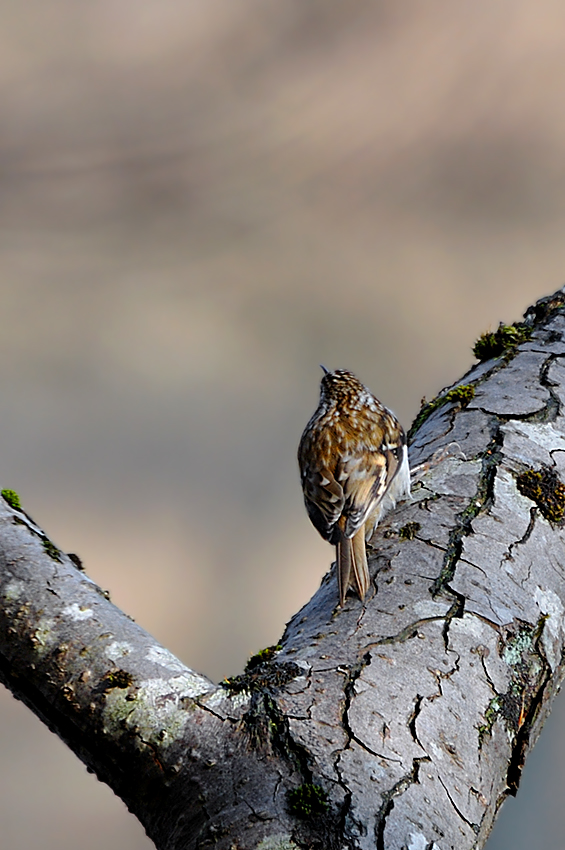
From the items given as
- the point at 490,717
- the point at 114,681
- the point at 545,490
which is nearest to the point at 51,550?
the point at 114,681

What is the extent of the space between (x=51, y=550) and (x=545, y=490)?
1.45 metres

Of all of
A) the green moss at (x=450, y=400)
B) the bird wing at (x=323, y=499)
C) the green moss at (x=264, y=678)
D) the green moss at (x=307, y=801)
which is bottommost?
the green moss at (x=307, y=801)

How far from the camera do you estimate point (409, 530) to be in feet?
7.57

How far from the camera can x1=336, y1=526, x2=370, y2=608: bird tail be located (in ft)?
6.82

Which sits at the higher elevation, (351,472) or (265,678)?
(351,472)

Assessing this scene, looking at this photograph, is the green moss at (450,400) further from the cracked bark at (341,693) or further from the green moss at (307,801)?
the green moss at (307,801)

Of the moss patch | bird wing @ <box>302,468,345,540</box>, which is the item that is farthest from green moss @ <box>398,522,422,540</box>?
the moss patch

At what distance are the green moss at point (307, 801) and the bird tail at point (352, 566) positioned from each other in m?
0.62

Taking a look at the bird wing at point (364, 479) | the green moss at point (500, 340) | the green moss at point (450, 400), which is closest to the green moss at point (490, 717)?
the bird wing at point (364, 479)

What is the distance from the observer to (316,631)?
1.94 metres

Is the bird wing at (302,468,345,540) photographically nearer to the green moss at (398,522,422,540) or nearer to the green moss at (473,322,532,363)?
the green moss at (398,522,422,540)

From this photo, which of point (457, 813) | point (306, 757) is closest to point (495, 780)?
point (457, 813)

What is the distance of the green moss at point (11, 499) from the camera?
2.17 meters

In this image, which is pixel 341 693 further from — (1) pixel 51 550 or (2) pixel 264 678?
(1) pixel 51 550
